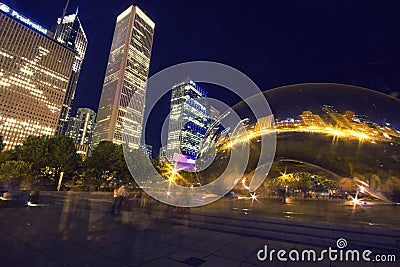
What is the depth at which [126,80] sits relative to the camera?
151625mm

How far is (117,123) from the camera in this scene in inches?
5723

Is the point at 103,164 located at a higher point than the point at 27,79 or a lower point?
lower

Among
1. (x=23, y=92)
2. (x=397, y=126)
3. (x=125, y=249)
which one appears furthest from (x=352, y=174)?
(x=23, y=92)

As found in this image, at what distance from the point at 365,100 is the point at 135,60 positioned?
566ft

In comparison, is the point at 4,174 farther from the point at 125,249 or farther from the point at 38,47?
the point at 38,47

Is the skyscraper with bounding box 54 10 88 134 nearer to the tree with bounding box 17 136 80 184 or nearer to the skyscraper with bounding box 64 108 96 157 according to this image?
the skyscraper with bounding box 64 108 96 157

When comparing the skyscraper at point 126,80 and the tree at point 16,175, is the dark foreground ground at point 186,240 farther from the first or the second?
the skyscraper at point 126,80

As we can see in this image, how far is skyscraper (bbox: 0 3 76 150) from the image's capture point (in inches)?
4050

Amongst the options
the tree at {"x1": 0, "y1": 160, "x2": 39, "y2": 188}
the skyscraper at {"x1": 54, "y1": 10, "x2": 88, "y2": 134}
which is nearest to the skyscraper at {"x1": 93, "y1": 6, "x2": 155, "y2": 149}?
the skyscraper at {"x1": 54, "y1": 10, "x2": 88, "y2": 134}
